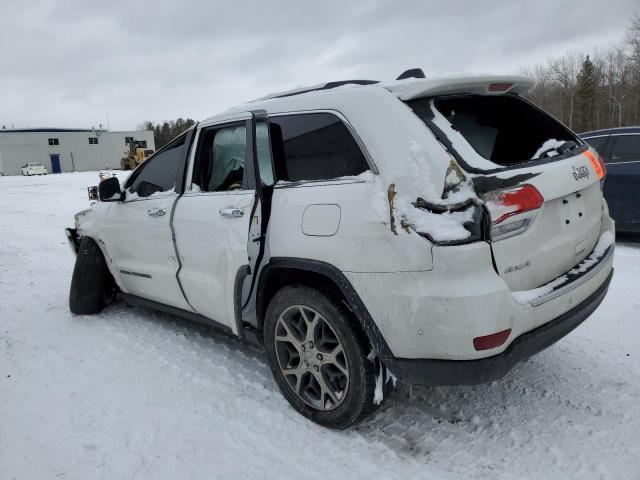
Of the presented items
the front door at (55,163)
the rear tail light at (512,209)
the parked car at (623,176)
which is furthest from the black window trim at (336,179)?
the front door at (55,163)

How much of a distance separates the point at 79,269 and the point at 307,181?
9.92 feet

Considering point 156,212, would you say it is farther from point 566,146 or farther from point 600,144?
point 600,144

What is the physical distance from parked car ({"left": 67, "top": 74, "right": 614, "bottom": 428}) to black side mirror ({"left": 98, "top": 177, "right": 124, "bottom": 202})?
1058 mm

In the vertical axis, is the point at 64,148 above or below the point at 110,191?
above

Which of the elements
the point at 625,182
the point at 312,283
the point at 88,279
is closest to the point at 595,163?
the point at 312,283

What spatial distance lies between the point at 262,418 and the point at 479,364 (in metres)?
1.34

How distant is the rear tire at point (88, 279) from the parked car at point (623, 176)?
21.1ft

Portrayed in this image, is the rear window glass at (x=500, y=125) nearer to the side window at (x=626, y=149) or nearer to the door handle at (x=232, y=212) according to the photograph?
the door handle at (x=232, y=212)

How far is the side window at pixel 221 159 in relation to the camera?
320 centimetres

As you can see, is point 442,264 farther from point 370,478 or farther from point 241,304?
point 241,304

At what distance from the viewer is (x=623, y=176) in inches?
258

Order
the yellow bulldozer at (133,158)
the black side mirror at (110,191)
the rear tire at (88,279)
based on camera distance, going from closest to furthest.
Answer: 1. the black side mirror at (110,191)
2. the rear tire at (88,279)
3. the yellow bulldozer at (133,158)

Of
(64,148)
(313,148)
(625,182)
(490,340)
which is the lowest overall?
(490,340)

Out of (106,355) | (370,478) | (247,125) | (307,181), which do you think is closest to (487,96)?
(307,181)
